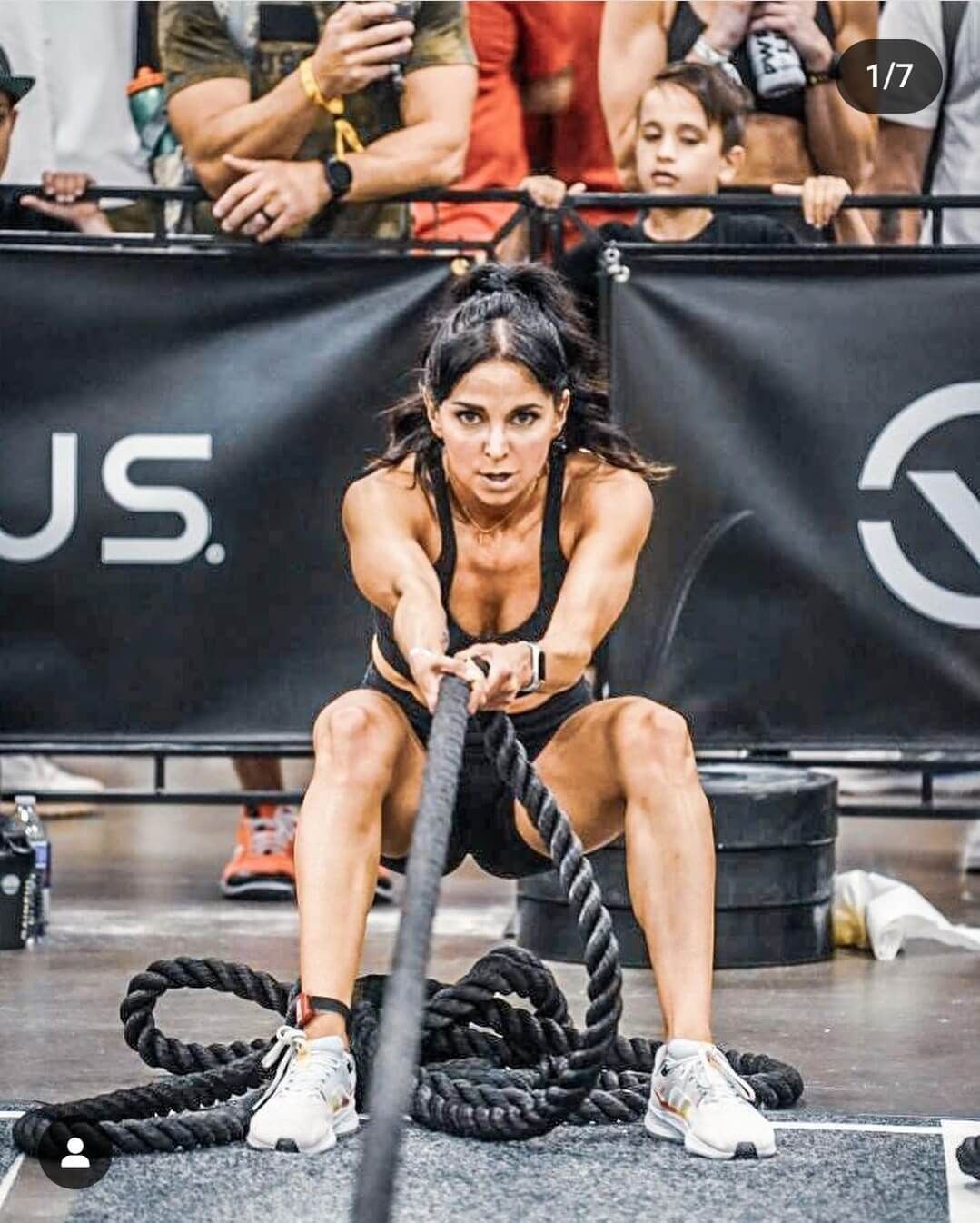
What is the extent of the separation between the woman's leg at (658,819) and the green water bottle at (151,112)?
286 centimetres

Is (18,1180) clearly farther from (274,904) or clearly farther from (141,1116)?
(274,904)

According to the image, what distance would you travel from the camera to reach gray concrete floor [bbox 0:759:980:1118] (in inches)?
173

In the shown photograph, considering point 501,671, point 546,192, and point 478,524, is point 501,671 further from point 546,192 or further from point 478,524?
point 546,192

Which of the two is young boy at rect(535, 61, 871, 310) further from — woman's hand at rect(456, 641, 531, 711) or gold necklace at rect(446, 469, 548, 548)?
woman's hand at rect(456, 641, 531, 711)

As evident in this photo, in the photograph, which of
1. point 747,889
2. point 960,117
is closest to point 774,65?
point 960,117

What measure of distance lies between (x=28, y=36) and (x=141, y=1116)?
3547 millimetres

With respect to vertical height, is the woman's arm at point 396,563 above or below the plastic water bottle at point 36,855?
above

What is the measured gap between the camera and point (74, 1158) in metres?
3.67

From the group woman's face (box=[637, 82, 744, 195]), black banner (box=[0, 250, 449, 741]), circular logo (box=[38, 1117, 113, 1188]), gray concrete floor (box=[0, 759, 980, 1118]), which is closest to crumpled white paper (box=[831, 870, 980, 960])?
gray concrete floor (box=[0, 759, 980, 1118])

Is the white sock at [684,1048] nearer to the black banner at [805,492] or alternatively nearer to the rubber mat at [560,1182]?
the rubber mat at [560,1182]

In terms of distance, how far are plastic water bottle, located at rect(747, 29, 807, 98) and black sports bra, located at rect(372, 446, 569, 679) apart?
2127mm

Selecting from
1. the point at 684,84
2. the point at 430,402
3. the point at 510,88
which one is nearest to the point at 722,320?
the point at 684,84

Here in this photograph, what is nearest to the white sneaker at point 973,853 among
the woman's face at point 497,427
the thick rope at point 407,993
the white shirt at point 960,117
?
the white shirt at point 960,117

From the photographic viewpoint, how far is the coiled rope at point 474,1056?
3707 millimetres
